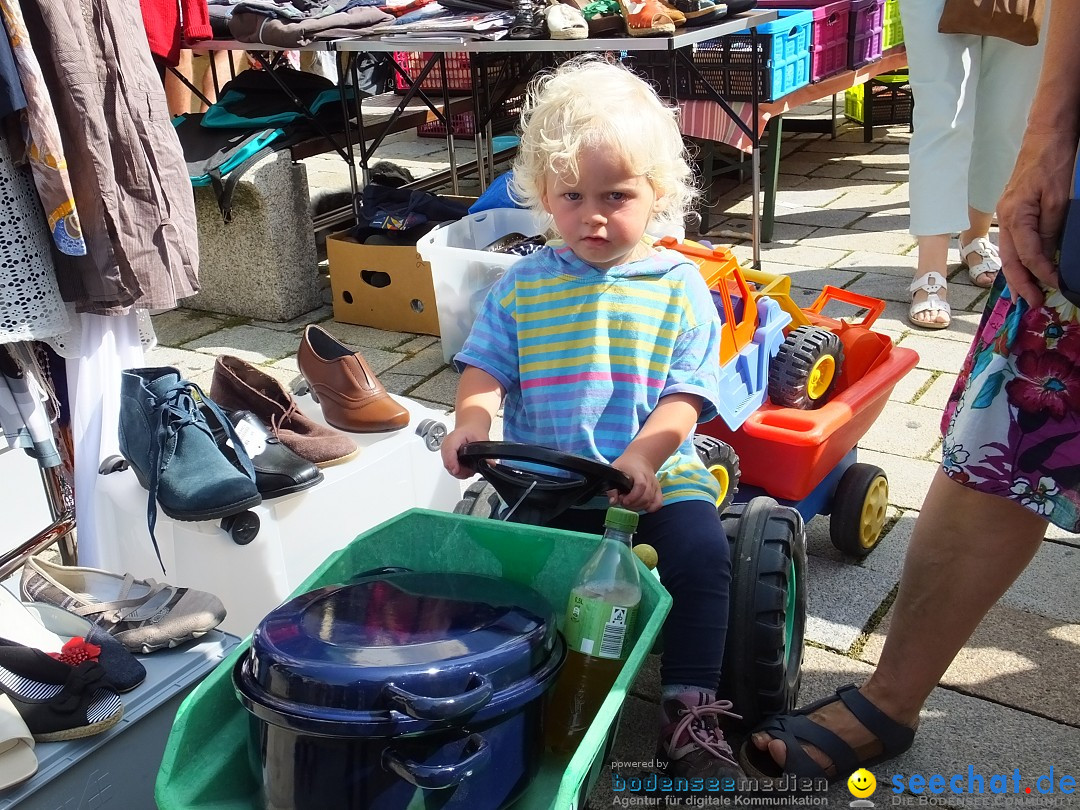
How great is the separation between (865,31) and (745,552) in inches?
170

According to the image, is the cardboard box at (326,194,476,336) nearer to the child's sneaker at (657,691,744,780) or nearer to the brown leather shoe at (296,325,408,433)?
the brown leather shoe at (296,325,408,433)

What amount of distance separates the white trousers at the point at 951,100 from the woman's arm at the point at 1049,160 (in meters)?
2.36

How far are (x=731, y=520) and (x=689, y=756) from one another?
46cm

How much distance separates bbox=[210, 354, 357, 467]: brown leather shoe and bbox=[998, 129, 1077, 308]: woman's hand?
145 centimetres

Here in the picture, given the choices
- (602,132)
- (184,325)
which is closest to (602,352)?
(602,132)

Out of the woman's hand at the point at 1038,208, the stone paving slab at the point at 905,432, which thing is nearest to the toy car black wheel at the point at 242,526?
the woman's hand at the point at 1038,208

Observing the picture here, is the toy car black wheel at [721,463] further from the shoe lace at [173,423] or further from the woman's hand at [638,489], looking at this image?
the shoe lace at [173,423]

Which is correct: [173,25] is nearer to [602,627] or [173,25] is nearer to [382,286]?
[382,286]

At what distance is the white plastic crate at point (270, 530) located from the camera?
2.12 meters

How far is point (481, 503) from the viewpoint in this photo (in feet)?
6.45

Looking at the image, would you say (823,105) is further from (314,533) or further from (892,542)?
(314,533)

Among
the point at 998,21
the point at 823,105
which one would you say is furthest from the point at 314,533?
the point at 823,105

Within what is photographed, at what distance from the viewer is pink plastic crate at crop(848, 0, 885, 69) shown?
5.24 metres

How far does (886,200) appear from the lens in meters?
5.75
